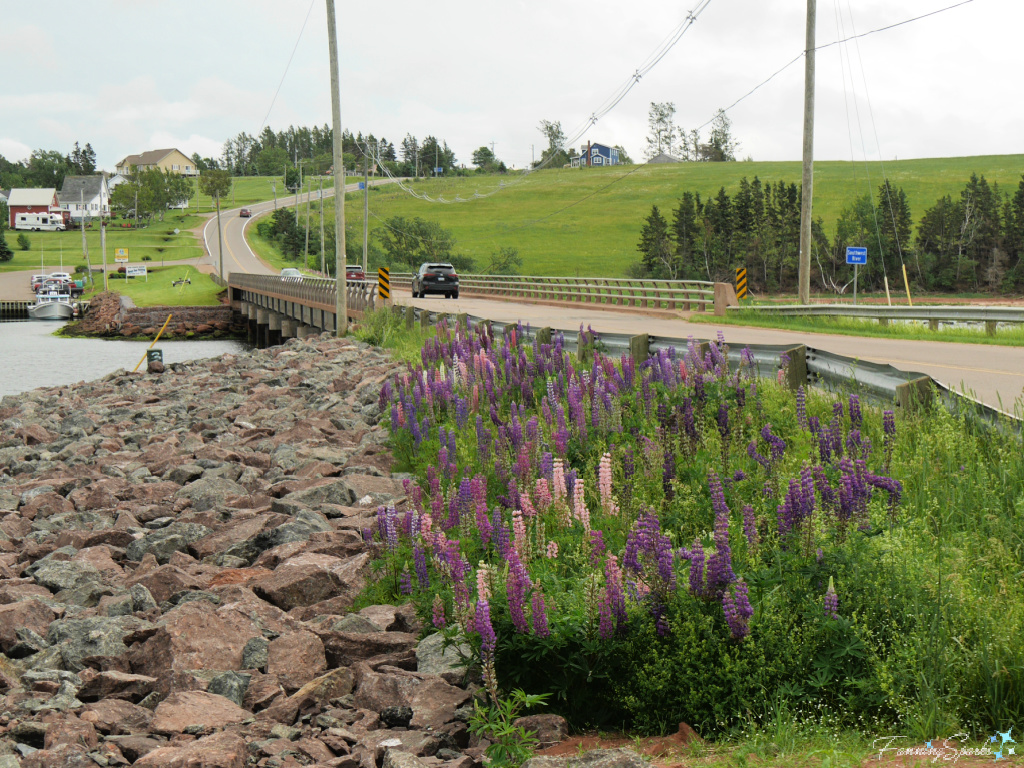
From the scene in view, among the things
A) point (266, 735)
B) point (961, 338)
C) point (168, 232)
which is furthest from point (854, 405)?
point (168, 232)

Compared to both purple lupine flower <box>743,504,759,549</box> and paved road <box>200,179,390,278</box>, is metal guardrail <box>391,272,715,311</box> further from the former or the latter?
paved road <box>200,179,390,278</box>

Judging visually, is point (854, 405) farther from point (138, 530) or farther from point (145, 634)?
point (138, 530)

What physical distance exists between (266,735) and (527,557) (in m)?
1.91

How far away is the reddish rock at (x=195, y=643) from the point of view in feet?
19.1

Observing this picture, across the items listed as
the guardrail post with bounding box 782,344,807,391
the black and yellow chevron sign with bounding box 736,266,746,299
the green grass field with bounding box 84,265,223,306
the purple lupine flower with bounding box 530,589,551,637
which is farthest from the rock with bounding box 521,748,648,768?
the green grass field with bounding box 84,265,223,306

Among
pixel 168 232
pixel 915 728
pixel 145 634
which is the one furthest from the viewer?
pixel 168 232

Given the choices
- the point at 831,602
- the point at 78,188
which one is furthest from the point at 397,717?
the point at 78,188

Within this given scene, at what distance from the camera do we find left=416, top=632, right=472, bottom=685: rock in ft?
17.7

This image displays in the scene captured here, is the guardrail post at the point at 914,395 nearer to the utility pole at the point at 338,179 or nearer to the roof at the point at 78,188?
the utility pole at the point at 338,179

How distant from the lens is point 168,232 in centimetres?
14738

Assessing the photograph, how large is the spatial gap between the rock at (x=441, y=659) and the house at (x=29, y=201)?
19144 centimetres

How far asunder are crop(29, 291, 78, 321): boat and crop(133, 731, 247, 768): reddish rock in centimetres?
9248

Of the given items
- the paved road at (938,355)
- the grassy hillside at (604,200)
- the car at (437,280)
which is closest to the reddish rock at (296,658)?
the paved road at (938,355)

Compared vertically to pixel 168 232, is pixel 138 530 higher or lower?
lower
